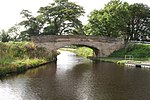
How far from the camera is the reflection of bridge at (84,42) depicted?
72375mm

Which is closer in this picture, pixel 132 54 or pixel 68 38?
pixel 68 38

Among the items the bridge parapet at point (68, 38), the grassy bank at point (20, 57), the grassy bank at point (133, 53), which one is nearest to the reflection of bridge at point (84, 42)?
the bridge parapet at point (68, 38)

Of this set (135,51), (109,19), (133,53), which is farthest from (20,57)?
(109,19)

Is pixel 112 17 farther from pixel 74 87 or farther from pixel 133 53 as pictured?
pixel 74 87

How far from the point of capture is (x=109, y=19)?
8206cm

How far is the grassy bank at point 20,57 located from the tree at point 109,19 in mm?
16790

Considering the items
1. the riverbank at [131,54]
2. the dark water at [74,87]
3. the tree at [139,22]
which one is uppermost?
the tree at [139,22]

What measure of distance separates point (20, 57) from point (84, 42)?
21142mm

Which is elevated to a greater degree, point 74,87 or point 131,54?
point 131,54

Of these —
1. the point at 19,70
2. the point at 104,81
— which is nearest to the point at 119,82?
the point at 104,81

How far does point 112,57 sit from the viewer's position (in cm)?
7900

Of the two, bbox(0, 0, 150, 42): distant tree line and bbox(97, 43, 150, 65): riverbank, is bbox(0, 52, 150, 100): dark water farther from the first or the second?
bbox(0, 0, 150, 42): distant tree line

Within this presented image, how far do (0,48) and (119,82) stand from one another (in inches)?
1050

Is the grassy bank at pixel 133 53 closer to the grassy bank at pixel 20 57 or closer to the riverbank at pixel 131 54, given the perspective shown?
the riverbank at pixel 131 54
